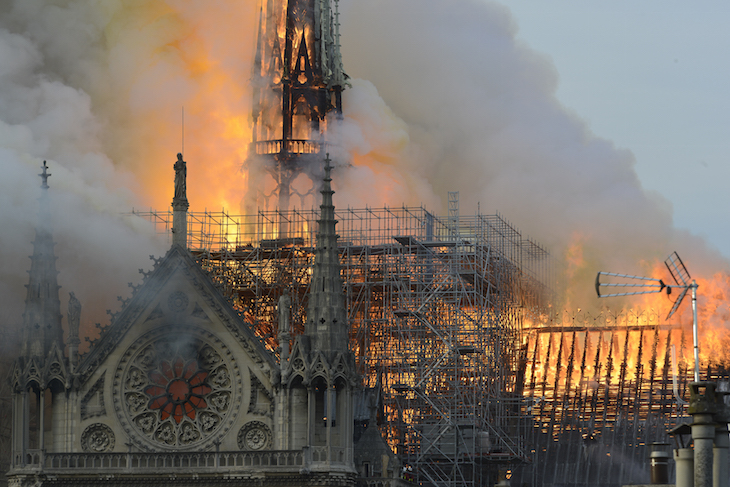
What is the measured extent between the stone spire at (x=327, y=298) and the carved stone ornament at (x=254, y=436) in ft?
14.5

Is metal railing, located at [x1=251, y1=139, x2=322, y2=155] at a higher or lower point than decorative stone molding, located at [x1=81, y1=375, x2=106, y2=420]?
higher

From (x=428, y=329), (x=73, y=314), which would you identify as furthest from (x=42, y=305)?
(x=428, y=329)

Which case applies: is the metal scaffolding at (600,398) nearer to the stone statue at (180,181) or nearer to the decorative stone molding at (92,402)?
the stone statue at (180,181)

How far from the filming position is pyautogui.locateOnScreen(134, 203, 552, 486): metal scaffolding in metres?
82.6

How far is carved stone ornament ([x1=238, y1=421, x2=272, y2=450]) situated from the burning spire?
103ft

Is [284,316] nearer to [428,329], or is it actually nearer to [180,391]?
[180,391]

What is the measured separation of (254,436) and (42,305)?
461 inches

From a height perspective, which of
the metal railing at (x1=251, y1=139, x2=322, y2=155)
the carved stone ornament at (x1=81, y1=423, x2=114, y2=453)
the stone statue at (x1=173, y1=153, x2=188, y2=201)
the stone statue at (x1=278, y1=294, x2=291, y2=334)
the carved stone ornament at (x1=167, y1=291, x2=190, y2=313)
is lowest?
the carved stone ornament at (x1=81, y1=423, x2=114, y2=453)

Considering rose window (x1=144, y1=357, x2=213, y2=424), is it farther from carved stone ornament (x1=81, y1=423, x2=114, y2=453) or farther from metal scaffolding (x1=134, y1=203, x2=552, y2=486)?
metal scaffolding (x1=134, y1=203, x2=552, y2=486)

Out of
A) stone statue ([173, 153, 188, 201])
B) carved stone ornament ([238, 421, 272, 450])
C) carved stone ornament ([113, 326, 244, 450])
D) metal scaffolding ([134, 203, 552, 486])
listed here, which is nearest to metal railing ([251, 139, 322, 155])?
metal scaffolding ([134, 203, 552, 486])

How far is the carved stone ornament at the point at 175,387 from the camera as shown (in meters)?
73.9

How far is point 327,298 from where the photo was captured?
73000 mm

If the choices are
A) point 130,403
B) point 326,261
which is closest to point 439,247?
point 326,261

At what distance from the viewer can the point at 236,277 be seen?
87438 millimetres
